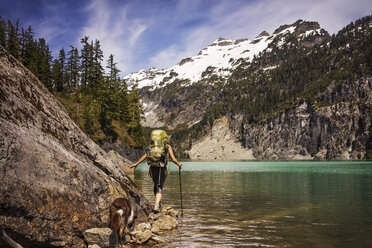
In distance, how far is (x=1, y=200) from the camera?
6.05 meters

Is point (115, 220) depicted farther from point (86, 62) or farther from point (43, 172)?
point (86, 62)

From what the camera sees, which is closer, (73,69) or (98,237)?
(98,237)

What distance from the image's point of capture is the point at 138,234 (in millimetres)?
8797

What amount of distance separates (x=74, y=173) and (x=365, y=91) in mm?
230632

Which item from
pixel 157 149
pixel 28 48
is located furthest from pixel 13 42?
pixel 157 149

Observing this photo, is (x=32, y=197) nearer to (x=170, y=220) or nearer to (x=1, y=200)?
(x=1, y=200)

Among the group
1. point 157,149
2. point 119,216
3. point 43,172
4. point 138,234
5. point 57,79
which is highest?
point 57,79

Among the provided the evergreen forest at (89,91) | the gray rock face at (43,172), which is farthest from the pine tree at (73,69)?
the gray rock face at (43,172)

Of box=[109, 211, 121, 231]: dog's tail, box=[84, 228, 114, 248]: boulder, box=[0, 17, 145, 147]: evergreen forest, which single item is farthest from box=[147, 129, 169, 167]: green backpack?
box=[0, 17, 145, 147]: evergreen forest

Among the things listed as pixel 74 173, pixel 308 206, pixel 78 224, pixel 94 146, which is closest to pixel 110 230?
pixel 78 224

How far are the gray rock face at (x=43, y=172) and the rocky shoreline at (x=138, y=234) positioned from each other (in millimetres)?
473

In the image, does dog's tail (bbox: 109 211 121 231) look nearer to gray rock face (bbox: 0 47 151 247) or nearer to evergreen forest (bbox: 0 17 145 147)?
gray rock face (bbox: 0 47 151 247)

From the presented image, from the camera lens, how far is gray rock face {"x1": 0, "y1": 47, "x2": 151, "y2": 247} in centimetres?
646

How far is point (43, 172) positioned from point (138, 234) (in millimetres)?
3592
